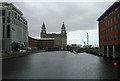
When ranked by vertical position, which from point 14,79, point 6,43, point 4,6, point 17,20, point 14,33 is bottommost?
point 14,79

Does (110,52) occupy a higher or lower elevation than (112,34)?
lower

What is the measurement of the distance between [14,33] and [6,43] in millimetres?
11795

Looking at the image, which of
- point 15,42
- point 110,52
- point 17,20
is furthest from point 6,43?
point 110,52

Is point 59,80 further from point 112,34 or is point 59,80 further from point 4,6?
point 4,6

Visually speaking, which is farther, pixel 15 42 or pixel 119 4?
pixel 15 42

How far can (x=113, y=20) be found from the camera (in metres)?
46.4

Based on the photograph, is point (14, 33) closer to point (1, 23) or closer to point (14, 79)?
point (1, 23)

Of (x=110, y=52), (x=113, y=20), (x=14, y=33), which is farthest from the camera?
(x=14, y=33)

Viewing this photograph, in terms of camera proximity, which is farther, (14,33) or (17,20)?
(17,20)

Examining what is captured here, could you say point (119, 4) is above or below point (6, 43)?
above

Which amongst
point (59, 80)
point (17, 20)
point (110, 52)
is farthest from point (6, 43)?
point (59, 80)

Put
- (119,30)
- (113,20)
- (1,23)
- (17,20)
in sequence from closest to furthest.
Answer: (119,30) < (113,20) < (1,23) < (17,20)

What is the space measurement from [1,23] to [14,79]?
2996 inches

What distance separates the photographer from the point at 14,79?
20078 millimetres
